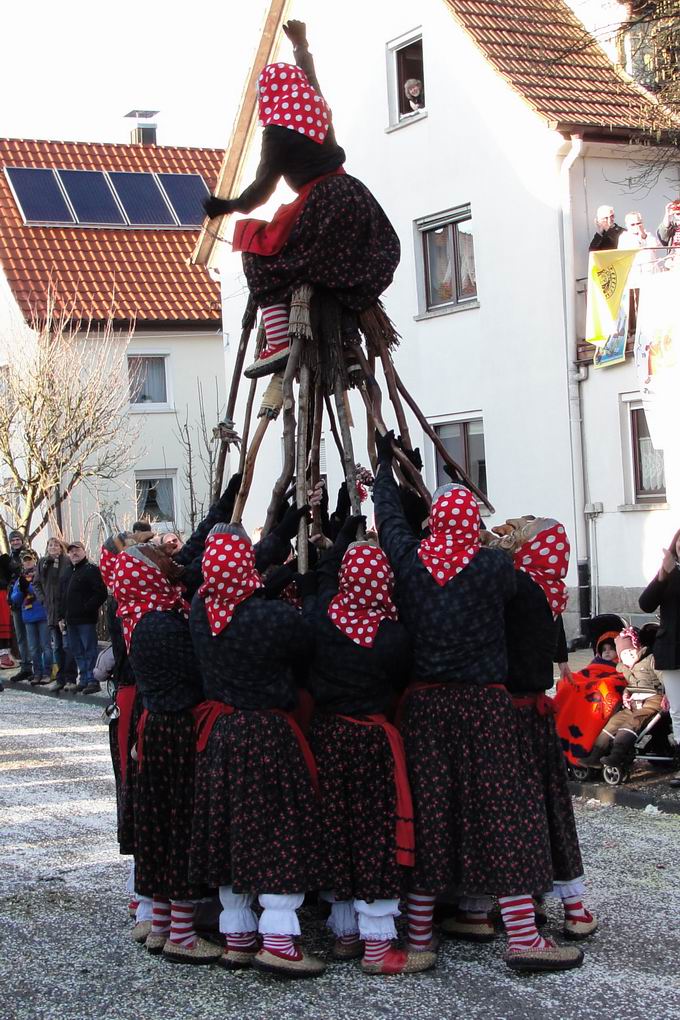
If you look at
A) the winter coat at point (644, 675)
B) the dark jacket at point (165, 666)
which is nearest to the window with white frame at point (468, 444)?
the winter coat at point (644, 675)

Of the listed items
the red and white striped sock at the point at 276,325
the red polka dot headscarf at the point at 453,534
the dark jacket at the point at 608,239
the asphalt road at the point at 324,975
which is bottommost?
the asphalt road at the point at 324,975

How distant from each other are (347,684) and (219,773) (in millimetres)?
644

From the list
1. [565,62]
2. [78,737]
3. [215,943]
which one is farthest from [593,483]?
[215,943]

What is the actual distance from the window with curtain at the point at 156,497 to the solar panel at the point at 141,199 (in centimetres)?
537

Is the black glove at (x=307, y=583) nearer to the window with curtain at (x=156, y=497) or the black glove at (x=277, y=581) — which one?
the black glove at (x=277, y=581)

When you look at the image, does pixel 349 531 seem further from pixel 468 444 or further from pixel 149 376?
pixel 149 376

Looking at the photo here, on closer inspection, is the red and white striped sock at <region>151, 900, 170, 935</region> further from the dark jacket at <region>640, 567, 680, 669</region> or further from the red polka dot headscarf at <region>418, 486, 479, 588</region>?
the dark jacket at <region>640, 567, 680, 669</region>

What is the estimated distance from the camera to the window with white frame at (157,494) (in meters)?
27.6

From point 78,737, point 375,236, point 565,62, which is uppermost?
point 565,62

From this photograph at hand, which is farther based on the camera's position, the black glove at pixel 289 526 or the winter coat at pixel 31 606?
the winter coat at pixel 31 606

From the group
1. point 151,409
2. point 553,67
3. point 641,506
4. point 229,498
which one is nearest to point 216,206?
point 229,498

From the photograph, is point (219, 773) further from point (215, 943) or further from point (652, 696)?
point (652, 696)

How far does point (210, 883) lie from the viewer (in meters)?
Answer: 5.75

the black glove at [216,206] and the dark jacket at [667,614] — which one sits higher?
the black glove at [216,206]
